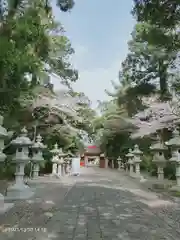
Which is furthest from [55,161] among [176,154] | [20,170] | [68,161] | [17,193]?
[176,154]

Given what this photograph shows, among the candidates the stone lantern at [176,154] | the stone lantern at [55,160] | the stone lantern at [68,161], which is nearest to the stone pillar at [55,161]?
the stone lantern at [55,160]

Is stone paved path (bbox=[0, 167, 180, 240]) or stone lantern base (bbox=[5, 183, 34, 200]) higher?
stone lantern base (bbox=[5, 183, 34, 200])

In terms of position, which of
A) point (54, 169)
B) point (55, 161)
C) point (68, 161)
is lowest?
point (54, 169)

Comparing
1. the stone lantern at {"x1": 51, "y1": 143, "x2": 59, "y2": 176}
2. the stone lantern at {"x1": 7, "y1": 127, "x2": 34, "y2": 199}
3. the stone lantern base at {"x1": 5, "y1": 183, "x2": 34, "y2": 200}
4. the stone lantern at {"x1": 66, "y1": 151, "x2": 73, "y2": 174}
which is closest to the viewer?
the stone lantern base at {"x1": 5, "y1": 183, "x2": 34, "y2": 200}

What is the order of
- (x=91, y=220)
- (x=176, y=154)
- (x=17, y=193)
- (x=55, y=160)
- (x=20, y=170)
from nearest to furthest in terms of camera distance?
(x=91, y=220)
(x=17, y=193)
(x=20, y=170)
(x=176, y=154)
(x=55, y=160)

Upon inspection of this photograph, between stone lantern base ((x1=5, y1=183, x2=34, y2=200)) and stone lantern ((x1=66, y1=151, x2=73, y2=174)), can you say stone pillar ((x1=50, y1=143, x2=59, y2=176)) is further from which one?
stone lantern base ((x1=5, y1=183, x2=34, y2=200))

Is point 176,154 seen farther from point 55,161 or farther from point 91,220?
point 55,161

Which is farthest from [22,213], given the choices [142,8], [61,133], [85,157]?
[85,157]

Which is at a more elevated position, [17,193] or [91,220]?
[17,193]

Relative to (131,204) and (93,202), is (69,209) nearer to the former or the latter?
(93,202)

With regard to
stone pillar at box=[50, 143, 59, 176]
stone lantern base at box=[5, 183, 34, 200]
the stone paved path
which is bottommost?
the stone paved path

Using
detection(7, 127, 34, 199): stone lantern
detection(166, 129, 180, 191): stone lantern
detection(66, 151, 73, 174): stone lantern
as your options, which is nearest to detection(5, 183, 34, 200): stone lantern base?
detection(7, 127, 34, 199): stone lantern

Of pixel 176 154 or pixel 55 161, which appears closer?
pixel 176 154

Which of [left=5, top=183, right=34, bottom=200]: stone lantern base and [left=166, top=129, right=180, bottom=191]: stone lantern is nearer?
[left=5, top=183, right=34, bottom=200]: stone lantern base
